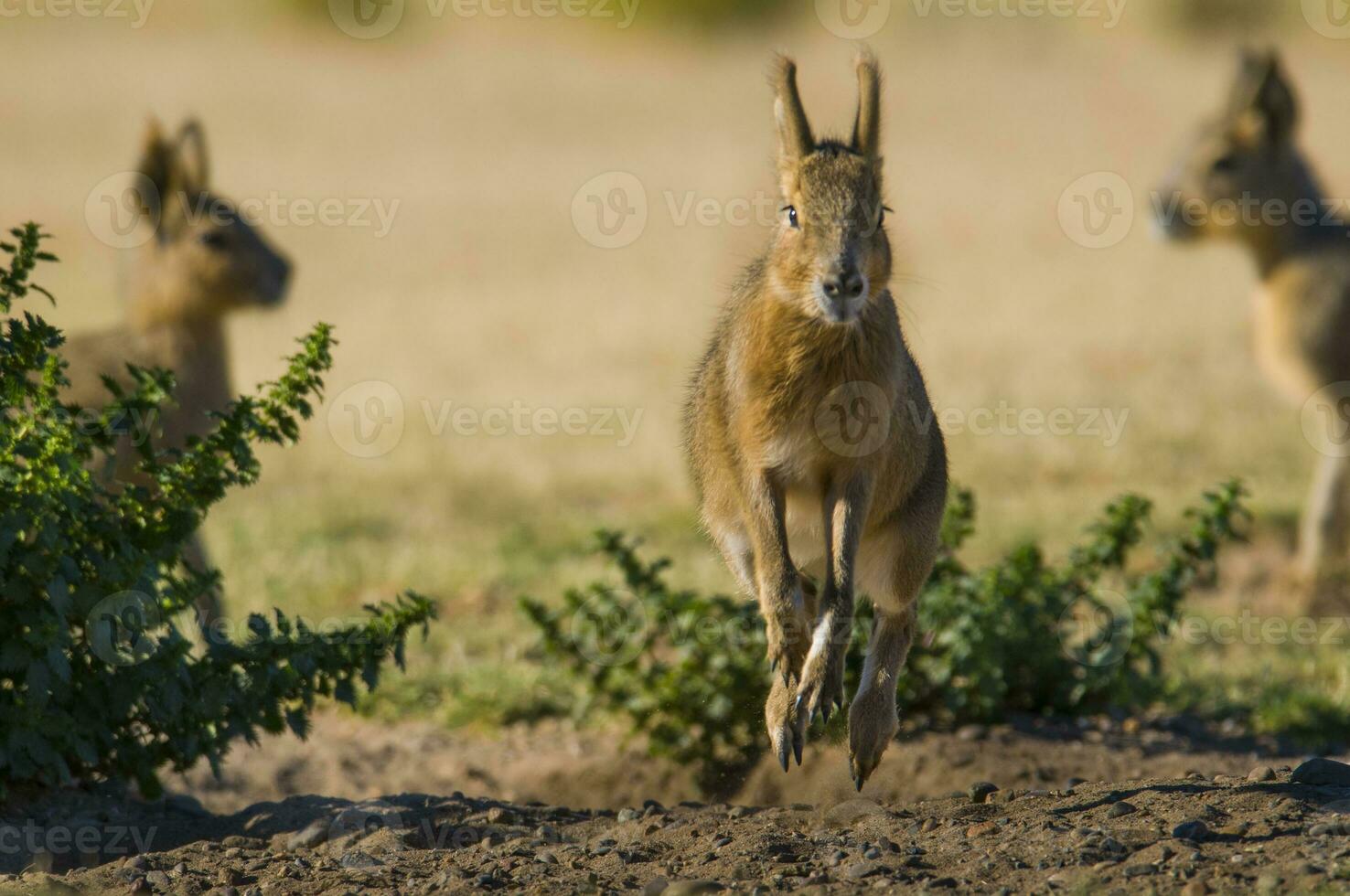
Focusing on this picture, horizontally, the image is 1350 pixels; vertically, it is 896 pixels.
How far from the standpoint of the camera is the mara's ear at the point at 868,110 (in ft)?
16.1

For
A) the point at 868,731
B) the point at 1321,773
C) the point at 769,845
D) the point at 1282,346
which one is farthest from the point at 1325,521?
the point at 769,845

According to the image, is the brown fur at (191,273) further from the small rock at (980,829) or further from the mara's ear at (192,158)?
the small rock at (980,829)

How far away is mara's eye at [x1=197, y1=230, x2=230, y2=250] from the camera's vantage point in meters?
9.15

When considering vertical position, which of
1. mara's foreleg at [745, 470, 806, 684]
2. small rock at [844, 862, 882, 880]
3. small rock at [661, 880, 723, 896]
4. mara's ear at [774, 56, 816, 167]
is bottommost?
small rock at [661, 880, 723, 896]

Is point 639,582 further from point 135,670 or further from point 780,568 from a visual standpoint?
point 135,670

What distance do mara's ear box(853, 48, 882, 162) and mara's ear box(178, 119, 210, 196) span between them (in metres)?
4.97

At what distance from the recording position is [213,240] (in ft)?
30.0

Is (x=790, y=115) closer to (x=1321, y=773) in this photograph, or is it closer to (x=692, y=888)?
(x=692, y=888)

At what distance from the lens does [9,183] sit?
21.6m

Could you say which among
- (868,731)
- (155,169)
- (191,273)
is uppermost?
(155,169)

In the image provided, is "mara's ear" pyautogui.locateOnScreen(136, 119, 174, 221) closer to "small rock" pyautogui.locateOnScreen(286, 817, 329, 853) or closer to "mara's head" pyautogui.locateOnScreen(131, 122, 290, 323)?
"mara's head" pyautogui.locateOnScreen(131, 122, 290, 323)

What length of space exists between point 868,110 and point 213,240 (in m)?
5.15

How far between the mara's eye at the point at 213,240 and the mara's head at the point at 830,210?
16.0ft

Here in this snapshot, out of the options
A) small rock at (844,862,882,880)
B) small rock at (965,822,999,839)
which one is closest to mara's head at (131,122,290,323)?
small rock at (965,822,999,839)
